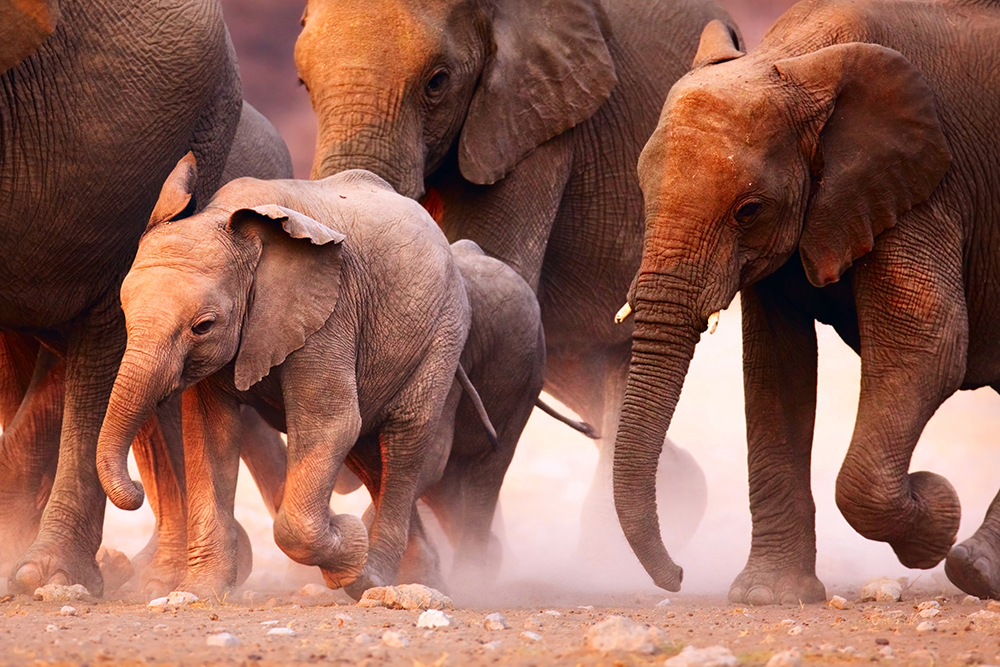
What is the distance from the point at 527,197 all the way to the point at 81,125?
227 cm

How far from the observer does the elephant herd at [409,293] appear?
475 centimetres

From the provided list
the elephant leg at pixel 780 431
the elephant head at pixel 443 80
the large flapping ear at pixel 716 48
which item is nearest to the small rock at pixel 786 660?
the elephant leg at pixel 780 431

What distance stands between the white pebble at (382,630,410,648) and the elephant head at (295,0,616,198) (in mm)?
2947

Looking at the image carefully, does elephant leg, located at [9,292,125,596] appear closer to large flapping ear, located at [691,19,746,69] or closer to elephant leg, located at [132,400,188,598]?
elephant leg, located at [132,400,188,598]

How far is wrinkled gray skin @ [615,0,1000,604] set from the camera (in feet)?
16.2

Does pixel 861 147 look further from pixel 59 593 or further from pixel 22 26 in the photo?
pixel 59 593

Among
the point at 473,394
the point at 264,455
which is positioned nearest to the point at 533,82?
the point at 473,394

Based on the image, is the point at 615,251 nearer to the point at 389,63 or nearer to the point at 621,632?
the point at 389,63

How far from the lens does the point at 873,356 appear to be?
5.06m

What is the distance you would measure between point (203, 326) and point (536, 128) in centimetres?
267

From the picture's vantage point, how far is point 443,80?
6.50m

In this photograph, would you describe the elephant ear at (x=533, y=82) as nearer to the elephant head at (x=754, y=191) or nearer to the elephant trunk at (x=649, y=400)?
the elephant head at (x=754, y=191)

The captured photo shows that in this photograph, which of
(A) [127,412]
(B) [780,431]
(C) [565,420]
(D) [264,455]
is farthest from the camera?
(D) [264,455]

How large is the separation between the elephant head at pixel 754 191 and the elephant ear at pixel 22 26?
1.86 metres
